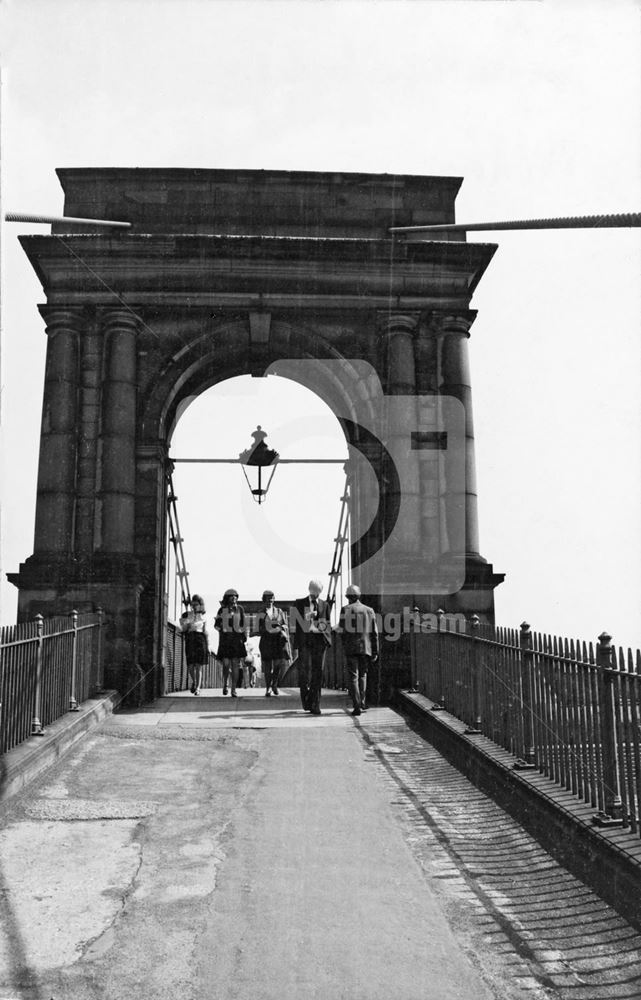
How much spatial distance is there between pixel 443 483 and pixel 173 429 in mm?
4654

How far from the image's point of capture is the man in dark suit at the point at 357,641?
10172mm

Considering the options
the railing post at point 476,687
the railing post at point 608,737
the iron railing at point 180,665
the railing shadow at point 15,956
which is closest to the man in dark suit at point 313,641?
the iron railing at point 180,665

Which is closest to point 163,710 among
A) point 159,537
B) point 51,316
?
point 159,537

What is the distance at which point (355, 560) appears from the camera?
538 inches

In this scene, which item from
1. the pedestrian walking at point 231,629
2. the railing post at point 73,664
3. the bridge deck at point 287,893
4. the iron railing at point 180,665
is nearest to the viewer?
the bridge deck at point 287,893

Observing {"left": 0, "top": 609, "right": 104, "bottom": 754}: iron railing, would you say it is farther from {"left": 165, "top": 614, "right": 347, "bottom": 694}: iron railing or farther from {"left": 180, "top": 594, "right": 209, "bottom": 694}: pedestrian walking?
{"left": 165, "top": 614, "right": 347, "bottom": 694}: iron railing

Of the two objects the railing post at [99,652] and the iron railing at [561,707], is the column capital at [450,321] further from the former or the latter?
the railing post at [99,652]

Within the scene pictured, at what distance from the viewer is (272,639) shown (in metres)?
12.6

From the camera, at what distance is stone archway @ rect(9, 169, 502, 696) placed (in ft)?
42.4

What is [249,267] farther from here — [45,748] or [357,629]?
[45,748]

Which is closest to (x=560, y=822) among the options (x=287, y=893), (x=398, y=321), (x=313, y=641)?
(x=287, y=893)

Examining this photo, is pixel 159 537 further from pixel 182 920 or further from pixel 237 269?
pixel 182 920

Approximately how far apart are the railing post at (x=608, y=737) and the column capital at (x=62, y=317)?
10543 mm

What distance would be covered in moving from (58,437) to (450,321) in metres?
6.19
